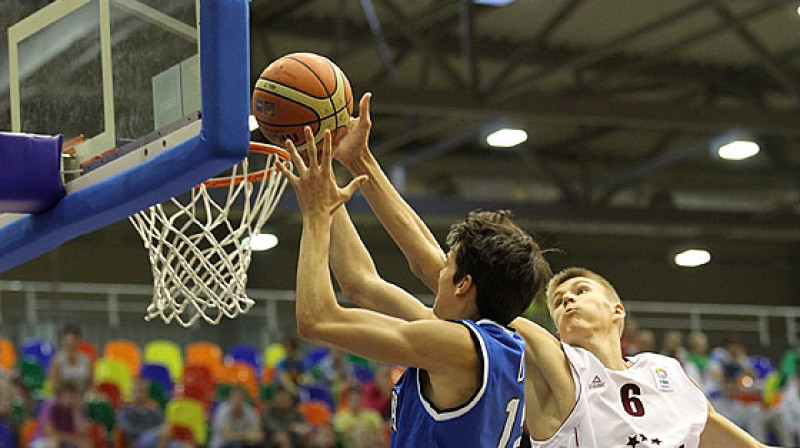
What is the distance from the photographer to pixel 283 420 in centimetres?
1032

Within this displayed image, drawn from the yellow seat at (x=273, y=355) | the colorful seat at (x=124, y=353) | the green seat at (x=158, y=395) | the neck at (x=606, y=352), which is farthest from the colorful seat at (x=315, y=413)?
the neck at (x=606, y=352)

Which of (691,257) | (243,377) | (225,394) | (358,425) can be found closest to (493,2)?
(358,425)

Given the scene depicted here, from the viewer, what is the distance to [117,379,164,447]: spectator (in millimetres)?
9914

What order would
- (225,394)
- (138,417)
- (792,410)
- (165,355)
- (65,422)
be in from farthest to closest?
(165,355) → (792,410) → (225,394) → (138,417) → (65,422)

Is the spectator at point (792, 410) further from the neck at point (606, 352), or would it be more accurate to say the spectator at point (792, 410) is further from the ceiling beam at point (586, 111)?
the neck at point (606, 352)

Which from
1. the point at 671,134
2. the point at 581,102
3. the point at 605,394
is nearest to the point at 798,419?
the point at 581,102

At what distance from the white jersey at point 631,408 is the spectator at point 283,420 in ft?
21.1

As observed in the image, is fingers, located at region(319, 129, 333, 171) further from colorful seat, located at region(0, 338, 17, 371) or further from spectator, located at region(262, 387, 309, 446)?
colorful seat, located at region(0, 338, 17, 371)

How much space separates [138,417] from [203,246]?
6.29 metres

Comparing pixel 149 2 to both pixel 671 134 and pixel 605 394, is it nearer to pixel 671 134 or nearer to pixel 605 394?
pixel 605 394

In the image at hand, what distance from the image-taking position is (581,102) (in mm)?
11953

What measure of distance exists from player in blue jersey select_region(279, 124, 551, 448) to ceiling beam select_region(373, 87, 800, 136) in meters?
8.50

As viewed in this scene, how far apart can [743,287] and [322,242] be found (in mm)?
18446

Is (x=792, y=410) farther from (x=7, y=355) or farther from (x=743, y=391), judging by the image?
(x=7, y=355)
